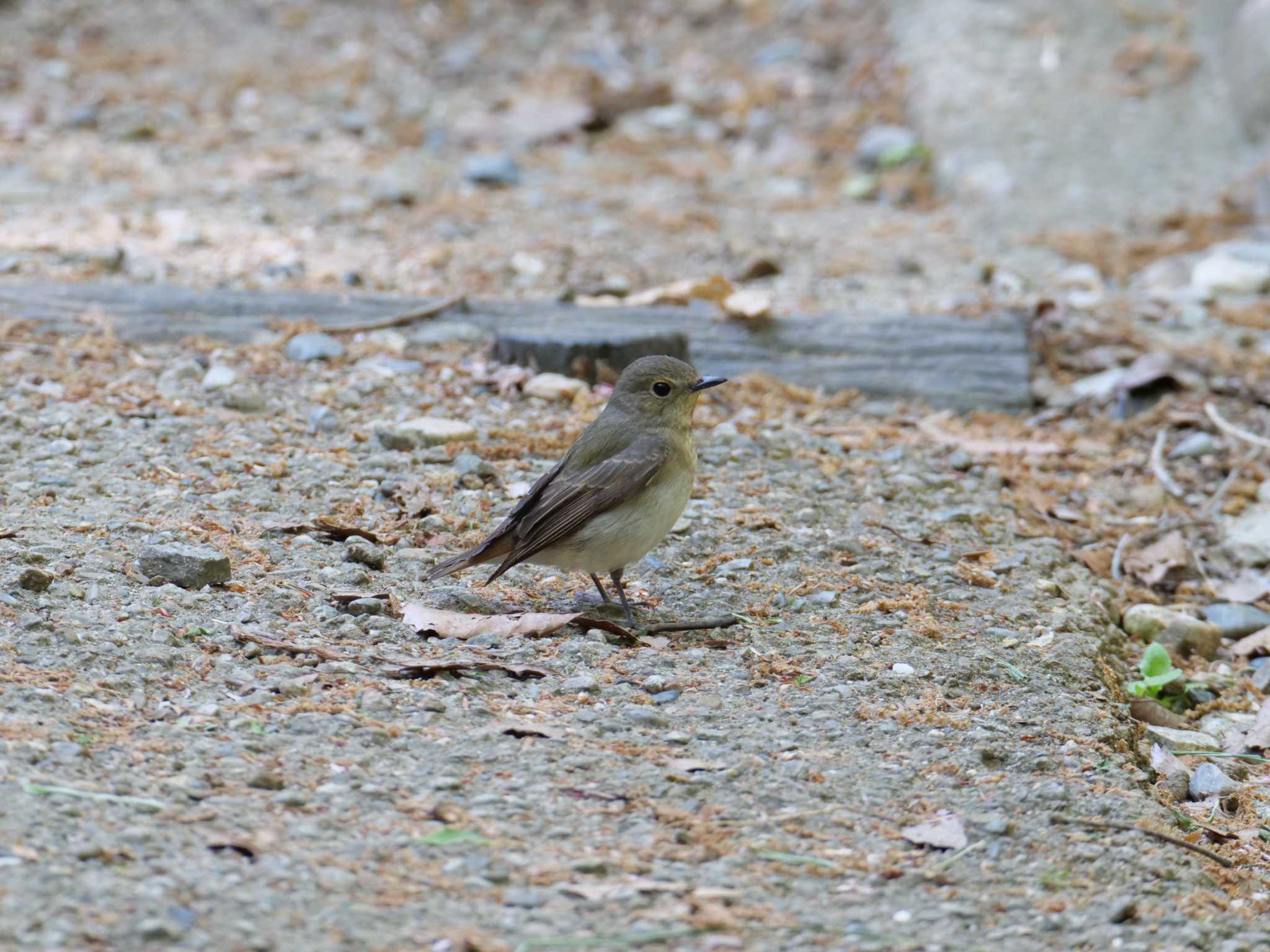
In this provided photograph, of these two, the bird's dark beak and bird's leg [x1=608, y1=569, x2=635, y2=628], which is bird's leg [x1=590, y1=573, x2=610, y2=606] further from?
the bird's dark beak

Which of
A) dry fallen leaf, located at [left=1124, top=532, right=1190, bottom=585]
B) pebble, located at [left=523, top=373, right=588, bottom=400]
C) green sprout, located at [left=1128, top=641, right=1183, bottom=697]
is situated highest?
pebble, located at [left=523, top=373, right=588, bottom=400]

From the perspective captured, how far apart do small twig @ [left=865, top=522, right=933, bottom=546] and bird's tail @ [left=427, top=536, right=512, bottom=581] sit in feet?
5.00

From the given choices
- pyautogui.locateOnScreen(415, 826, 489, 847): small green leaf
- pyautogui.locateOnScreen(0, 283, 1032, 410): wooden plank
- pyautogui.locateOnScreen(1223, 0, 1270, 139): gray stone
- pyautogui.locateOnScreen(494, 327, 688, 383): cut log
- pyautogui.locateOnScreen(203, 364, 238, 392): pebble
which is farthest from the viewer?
pyautogui.locateOnScreen(1223, 0, 1270, 139): gray stone

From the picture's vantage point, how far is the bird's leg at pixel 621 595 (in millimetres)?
4426

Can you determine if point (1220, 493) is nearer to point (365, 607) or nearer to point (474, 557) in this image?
point (474, 557)

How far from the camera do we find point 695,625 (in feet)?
14.5

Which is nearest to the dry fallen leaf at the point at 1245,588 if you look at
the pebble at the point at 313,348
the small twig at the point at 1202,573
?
the small twig at the point at 1202,573

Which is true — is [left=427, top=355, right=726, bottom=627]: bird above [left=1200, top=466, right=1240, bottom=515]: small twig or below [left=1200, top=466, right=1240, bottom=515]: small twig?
above

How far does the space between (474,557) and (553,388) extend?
1.90 m

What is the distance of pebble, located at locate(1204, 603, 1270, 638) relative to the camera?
525 cm

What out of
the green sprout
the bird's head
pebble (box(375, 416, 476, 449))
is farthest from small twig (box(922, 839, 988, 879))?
pebble (box(375, 416, 476, 449))

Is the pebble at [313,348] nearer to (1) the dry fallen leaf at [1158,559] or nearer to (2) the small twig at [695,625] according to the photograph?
(2) the small twig at [695,625]

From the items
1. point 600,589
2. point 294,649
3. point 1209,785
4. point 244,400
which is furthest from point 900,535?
point 244,400

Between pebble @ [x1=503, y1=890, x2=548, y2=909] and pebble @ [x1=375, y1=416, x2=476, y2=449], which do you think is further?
pebble @ [x1=375, y1=416, x2=476, y2=449]
